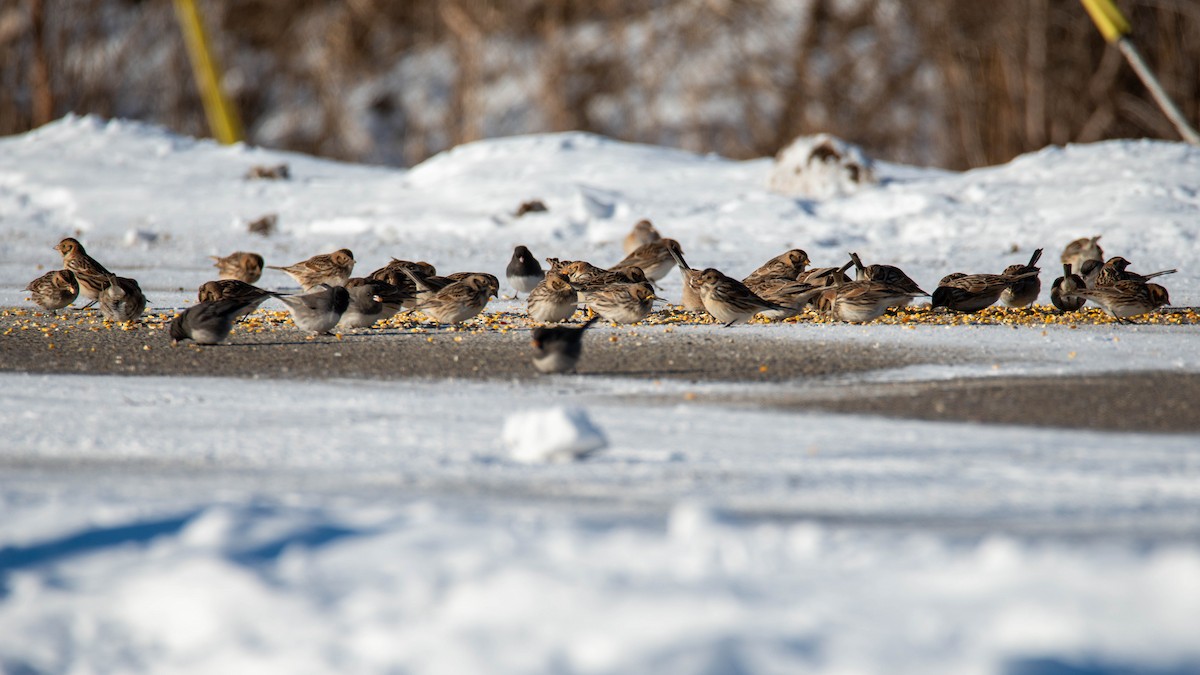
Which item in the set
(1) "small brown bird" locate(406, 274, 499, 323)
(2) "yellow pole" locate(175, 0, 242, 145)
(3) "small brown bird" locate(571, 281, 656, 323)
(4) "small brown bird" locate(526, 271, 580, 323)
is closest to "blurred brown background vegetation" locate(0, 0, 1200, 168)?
(2) "yellow pole" locate(175, 0, 242, 145)

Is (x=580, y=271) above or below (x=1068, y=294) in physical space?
above

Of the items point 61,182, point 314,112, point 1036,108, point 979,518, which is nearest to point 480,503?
point 979,518

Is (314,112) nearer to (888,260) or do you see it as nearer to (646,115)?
(646,115)

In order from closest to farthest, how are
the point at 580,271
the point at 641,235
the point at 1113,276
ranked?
the point at 1113,276
the point at 580,271
the point at 641,235

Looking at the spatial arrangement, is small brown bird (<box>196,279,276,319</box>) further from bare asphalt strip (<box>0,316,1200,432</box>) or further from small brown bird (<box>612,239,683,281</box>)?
small brown bird (<box>612,239,683,281</box>)

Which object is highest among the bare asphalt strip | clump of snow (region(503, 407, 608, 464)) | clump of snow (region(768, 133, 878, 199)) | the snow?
clump of snow (region(768, 133, 878, 199))

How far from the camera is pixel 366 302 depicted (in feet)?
31.3

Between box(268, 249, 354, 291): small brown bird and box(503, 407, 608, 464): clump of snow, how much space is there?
6.59m

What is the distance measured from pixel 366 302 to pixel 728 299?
2.49 metres

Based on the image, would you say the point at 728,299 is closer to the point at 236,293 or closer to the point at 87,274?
the point at 236,293

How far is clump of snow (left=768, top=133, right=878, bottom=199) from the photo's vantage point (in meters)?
18.2

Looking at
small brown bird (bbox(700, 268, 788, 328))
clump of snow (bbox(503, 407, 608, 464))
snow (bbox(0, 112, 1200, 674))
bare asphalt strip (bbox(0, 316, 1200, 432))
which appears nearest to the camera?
snow (bbox(0, 112, 1200, 674))

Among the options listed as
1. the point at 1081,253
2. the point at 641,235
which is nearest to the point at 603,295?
the point at 1081,253

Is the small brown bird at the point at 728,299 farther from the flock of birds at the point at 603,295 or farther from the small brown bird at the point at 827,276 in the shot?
the small brown bird at the point at 827,276
